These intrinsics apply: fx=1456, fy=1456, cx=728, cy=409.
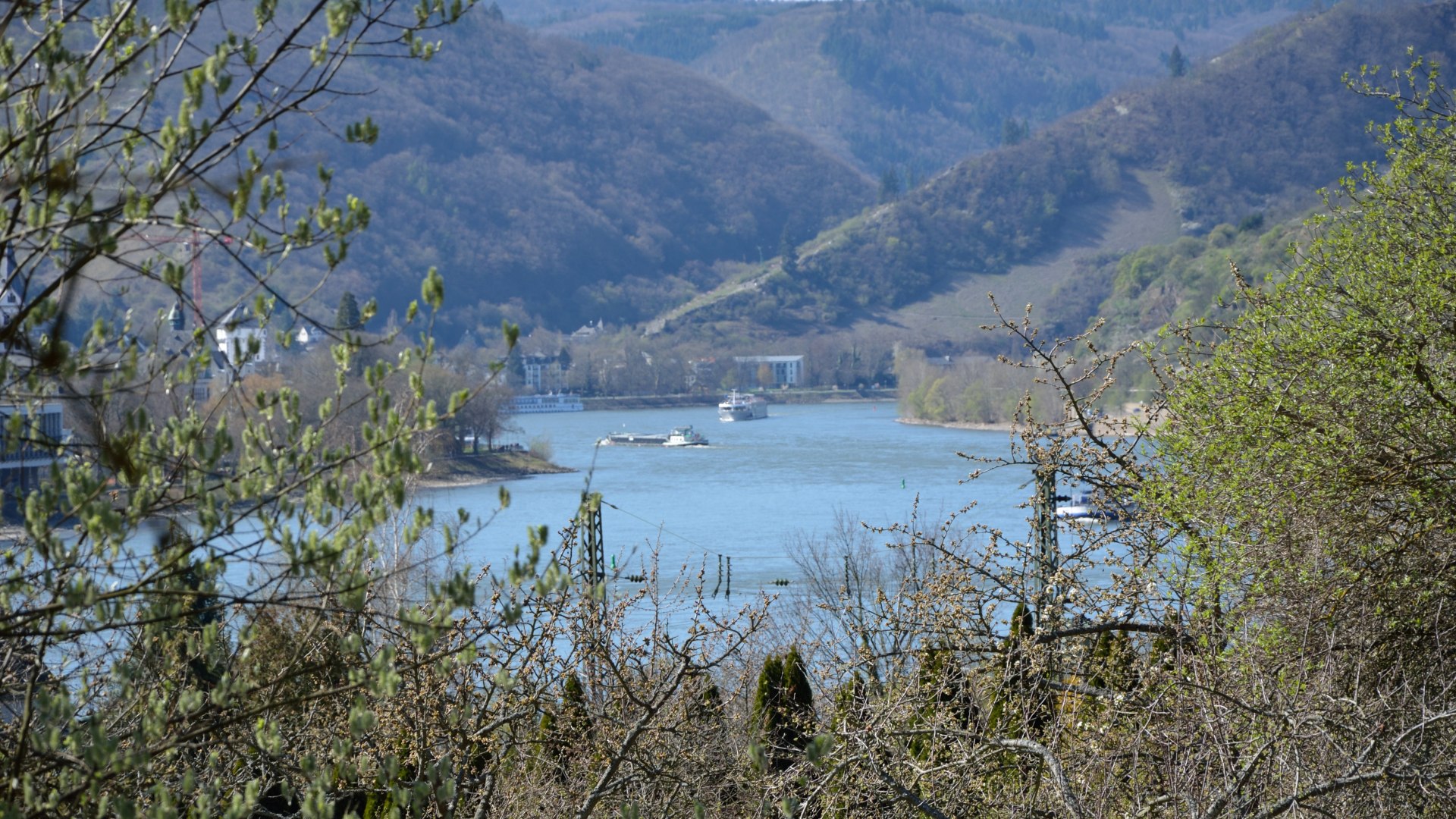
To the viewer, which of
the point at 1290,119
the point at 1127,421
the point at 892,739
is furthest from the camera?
the point at 1290,119

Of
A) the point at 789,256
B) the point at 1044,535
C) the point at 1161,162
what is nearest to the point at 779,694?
the point at 1044,535

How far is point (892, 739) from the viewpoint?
570 centimetres

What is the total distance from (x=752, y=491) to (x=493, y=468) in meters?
11.4

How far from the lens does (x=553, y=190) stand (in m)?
170

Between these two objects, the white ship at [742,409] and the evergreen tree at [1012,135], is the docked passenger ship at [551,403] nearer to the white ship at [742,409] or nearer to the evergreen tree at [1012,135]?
the white ship at [742,409]

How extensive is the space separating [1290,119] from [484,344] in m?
92.1

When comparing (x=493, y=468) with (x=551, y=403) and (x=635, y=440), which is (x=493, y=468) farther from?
(x=551, y=403)

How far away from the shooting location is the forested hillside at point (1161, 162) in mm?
140625

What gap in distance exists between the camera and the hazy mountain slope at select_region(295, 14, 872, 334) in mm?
144500

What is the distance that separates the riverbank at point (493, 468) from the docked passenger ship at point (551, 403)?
3567cm

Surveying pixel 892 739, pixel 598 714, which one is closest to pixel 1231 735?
pixel 892 739

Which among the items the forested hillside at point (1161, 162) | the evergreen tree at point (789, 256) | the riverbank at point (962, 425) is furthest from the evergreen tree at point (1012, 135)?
the riverbank at point (962, 425)

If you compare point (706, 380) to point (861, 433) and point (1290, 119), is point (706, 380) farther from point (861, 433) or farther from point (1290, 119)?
point (1290, 119)

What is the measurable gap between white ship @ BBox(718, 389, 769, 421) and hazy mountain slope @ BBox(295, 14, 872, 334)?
41219 millimetres
